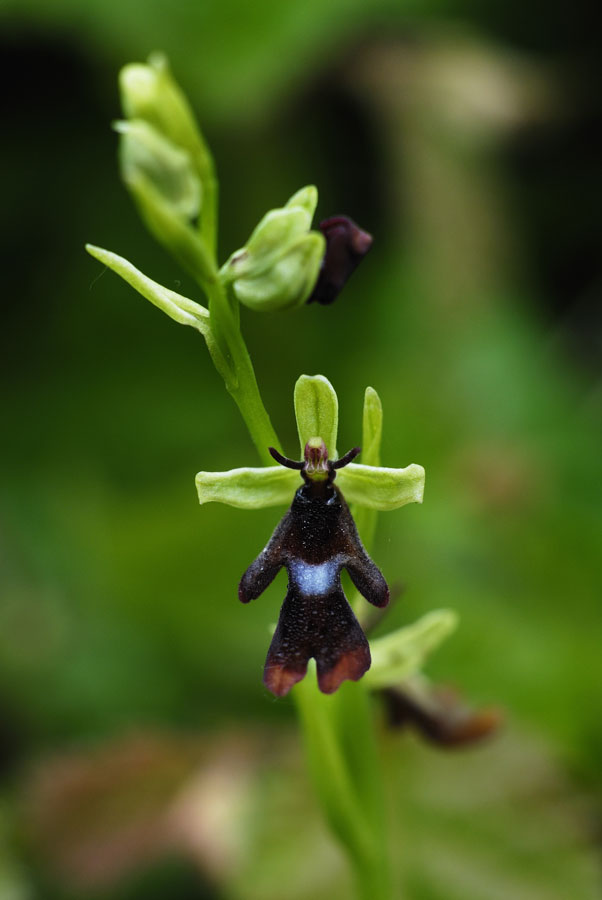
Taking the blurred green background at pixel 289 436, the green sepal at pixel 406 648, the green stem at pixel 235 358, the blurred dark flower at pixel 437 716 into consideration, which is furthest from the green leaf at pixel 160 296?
the blurred green background at pixel 289 436

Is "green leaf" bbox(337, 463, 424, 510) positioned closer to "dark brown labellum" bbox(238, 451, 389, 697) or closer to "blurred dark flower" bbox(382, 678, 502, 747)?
"dark brown labellum" bbox(238, 451, 389, 697)

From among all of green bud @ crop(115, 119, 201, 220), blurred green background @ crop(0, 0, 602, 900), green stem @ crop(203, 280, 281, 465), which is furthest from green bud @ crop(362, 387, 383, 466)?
blurred green background @ crop(0, 0, 602, 900)

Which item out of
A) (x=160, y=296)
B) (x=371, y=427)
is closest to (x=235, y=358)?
(x=160, y=296)

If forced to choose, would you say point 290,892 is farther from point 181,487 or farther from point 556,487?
point 556,487

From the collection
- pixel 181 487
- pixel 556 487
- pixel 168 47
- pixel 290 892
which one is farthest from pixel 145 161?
pixel 168 47

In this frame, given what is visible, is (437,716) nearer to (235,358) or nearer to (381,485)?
(381,485)

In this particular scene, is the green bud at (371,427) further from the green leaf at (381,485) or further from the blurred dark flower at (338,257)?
the blurred dark flower at (338,257)
